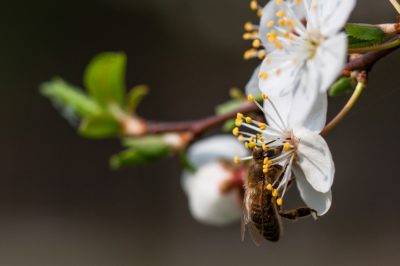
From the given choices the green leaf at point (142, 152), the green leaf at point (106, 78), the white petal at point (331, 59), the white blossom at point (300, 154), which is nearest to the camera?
the white petal at point (331, 59)

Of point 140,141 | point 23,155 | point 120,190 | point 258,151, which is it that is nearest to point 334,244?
point 120,190

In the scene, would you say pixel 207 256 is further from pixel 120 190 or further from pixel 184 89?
pixel 184 89

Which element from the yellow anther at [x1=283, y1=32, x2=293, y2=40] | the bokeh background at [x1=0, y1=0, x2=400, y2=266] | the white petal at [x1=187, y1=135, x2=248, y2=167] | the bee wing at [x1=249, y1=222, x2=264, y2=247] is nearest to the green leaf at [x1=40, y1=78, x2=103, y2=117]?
the white petal at [x1=187, y1=135, x2=248, y2=167]

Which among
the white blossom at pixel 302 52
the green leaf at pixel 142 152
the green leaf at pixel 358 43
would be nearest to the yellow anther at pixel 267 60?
the white blossom at pixel 302 52

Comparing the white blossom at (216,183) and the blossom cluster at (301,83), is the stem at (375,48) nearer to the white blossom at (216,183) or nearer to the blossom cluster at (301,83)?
the blossom cluster at (301,83)

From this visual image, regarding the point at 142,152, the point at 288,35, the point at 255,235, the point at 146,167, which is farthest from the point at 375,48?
the point at 146,167

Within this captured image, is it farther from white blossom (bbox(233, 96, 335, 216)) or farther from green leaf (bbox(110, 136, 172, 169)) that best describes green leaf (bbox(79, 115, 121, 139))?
white blossom (bbox(233, 96, 335, 216))
